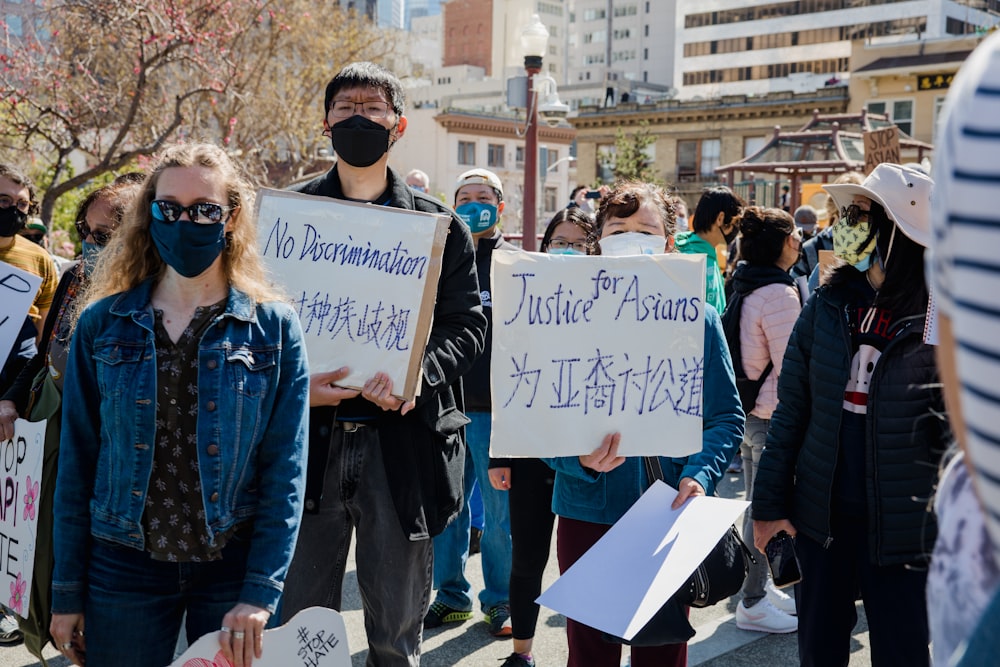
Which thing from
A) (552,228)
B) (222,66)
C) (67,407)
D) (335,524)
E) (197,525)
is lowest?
(335,524)

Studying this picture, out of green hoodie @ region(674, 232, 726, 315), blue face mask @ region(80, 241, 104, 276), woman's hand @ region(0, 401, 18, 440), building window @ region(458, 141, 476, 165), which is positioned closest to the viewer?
woman's hand @ region(0, 401, 18, 440)

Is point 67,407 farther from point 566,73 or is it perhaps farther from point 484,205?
point 566,73

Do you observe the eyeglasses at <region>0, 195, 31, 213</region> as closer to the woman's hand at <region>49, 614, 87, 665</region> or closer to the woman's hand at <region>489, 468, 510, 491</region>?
the woman's hand at <region>489, 468, 510, 491</region>

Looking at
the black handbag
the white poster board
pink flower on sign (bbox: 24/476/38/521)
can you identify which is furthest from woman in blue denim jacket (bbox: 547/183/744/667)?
pink flower on sign (bbox: 24/476/38/521)

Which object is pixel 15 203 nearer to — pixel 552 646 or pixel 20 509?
pixel 20 509

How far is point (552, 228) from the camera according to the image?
4.63 m

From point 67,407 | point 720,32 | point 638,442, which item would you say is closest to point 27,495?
point 67,407

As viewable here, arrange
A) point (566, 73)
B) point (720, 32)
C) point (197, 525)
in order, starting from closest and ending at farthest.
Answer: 1. point (197, 525)
2. point (720, 32)
3. point (566, 73)

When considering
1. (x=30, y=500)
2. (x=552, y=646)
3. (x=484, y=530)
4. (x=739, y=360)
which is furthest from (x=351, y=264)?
(x=739, y=360)

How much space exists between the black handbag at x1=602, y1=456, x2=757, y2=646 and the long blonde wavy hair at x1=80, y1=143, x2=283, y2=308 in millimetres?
1404

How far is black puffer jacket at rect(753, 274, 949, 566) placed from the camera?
9.02 ft

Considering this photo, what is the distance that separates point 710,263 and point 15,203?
11.9 feet

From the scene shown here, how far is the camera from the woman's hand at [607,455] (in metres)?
2.91

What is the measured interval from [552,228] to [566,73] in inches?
4245
